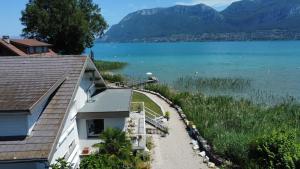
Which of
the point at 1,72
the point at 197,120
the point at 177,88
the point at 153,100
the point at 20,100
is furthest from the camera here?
the point at 177,88

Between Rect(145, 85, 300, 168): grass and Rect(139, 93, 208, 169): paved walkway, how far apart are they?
1.38m

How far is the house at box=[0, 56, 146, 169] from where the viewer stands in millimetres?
14141

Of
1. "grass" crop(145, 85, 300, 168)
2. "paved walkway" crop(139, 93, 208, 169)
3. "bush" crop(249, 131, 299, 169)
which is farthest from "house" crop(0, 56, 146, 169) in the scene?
"bush" crop(249, 131, 299, 169)

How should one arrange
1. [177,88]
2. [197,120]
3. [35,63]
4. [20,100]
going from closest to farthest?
1. [20,100]
2. [35,63]
3. [197,120]
4. [177,88]

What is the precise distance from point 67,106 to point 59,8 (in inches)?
2484

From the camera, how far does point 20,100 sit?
49.6ft

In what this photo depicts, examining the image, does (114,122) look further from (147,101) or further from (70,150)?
(147,101)

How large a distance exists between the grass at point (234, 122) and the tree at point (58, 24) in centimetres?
4037

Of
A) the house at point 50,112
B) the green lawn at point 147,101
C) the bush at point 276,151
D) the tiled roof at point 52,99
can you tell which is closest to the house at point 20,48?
the green lawn at point 147,101

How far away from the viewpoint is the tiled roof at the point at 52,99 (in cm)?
1378

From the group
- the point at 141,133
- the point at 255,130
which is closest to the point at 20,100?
the point at 141,133

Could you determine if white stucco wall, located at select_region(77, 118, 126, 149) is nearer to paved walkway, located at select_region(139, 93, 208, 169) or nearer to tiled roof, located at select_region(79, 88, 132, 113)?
tiled roof, located at select_region(79, 88, 132, 113)

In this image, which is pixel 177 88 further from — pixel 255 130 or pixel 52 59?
pixel 52 59

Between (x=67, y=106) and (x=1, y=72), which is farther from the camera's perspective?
(x=1, y=72)
